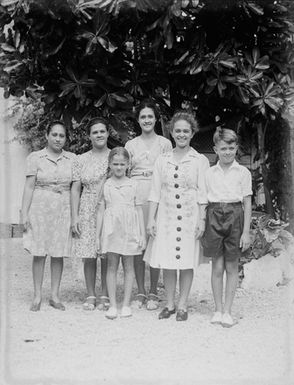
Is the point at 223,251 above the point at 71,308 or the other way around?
above

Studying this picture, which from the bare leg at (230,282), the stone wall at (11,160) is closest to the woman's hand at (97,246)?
the bare leg at (230,282)

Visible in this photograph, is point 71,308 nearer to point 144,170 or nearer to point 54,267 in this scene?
point 54,267

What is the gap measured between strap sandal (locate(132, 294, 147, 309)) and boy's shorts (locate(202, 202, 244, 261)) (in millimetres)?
915

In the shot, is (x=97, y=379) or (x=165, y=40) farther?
(x=165, y=40)

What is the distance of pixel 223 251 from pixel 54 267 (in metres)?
1.46

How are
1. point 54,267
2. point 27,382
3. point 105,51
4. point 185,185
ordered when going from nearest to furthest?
point 27,382 → point 185,185 → point 54,267 → point 105,51

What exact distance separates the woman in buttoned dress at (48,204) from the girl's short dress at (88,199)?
0.08 meters

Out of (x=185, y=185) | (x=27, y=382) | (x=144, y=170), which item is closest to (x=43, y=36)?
(x=144, y=170)

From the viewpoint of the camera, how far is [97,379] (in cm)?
343

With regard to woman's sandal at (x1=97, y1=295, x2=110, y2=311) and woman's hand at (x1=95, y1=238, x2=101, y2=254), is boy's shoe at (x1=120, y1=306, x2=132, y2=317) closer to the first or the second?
woman's sandal at (x1=97, y1=295, x2=110, y2=311)

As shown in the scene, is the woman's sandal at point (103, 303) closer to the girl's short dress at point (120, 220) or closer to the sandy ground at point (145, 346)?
the sandy ground at point (145, 346)

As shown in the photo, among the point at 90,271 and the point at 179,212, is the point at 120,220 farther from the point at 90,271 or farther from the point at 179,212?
the point at 90,271

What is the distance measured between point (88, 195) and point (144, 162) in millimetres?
554

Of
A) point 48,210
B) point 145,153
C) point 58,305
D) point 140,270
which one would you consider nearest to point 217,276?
point 140,270
